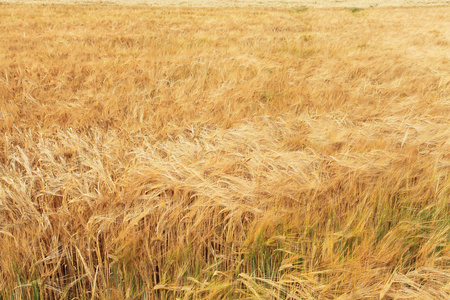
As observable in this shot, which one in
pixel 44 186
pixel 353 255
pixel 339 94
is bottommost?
pixel 353 255

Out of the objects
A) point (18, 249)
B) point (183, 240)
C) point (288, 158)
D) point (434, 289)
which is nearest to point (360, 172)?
point (288, 158)

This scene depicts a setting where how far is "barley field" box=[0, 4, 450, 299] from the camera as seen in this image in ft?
3.09

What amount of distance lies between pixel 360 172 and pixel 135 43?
17.4ft

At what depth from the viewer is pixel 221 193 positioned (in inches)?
48.9

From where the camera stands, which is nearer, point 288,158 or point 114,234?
point 114,234

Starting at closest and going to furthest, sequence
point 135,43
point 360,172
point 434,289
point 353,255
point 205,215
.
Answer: point 434,289, point 353,255, point 205,215, point 360,172, point 135,43

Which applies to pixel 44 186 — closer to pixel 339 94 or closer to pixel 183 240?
pixel 183 240

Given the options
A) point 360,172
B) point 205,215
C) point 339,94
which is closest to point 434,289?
point 360,172

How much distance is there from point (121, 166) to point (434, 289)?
1.41 meters

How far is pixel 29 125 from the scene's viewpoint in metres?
2.00

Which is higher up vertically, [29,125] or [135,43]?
[135,43]

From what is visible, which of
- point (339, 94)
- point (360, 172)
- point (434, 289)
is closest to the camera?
point (434, 289)

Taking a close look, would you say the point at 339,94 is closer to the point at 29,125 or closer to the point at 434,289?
the point at 434,289

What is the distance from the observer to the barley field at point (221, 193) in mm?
942
